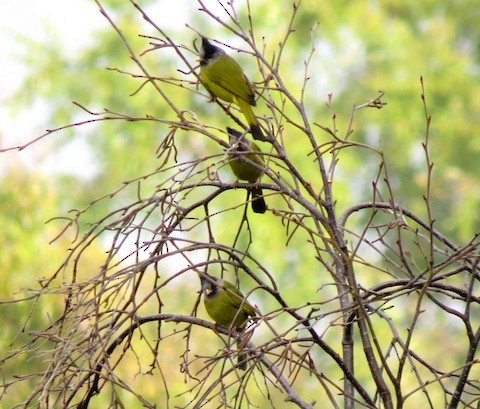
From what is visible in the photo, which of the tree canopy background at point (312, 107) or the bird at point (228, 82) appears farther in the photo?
the tree canopy background at point (312, 107)

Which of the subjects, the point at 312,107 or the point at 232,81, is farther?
the point at 312,107

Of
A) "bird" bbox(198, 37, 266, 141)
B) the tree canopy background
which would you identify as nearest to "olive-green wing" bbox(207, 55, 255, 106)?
"bird" bbox(198, 37, 266, 141)

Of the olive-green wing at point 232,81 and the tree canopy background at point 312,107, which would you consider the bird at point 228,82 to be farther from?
the tree canopy background at point 312,107

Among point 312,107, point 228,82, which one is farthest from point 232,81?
point 312,107

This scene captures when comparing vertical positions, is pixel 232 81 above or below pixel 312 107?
below

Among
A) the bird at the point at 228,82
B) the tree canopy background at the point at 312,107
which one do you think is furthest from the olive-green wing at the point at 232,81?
the tree canopy background at the point at 312,107

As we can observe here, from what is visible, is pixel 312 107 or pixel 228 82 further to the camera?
pixel 312 107

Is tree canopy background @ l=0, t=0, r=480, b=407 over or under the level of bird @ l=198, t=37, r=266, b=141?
over

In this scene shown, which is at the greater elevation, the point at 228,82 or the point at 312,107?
the point at 312,107

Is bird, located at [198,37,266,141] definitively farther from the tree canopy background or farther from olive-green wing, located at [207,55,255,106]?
the tree canopy background

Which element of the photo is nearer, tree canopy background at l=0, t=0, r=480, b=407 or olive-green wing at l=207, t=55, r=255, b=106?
olive-green wing at l=207, t=55, r=255, b=106

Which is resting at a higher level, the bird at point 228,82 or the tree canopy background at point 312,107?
the tree canopy background at point 312,107

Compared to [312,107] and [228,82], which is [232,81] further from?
[312,107]

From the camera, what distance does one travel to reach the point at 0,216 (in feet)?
19.4
